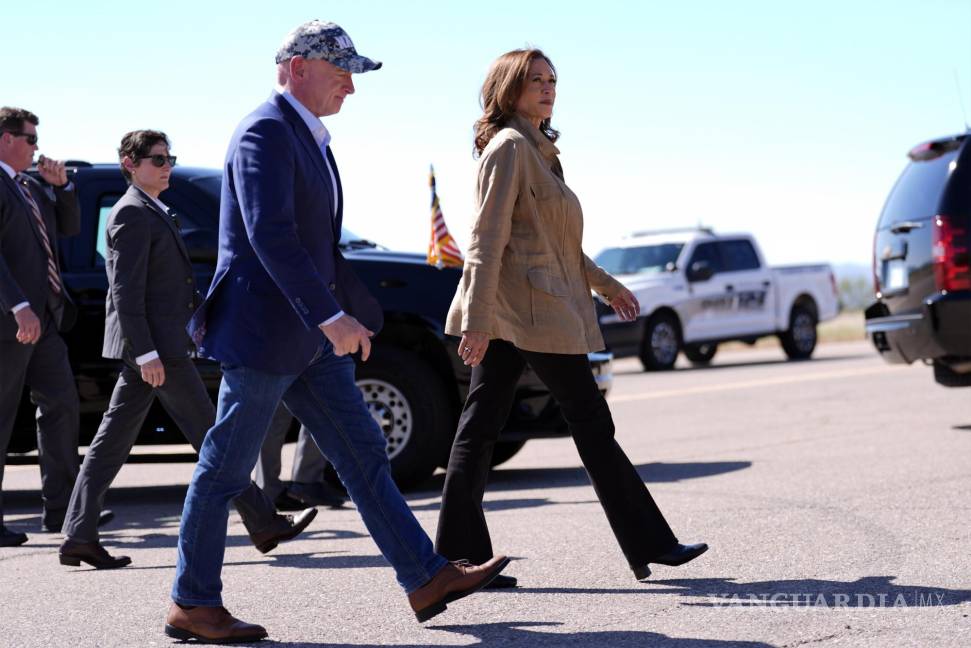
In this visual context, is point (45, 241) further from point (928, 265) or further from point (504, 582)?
point (928, 265)

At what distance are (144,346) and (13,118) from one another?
5.95 feet

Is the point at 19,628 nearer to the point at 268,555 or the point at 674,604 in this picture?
the point at 268,555

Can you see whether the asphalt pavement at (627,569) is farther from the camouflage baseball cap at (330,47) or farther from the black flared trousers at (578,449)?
the camouflage baseball cap at (330,47)

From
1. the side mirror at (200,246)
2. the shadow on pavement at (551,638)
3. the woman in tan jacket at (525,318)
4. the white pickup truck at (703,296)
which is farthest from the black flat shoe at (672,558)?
the white pickup truck at (703,296)

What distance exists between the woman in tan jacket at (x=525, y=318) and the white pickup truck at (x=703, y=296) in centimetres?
1523

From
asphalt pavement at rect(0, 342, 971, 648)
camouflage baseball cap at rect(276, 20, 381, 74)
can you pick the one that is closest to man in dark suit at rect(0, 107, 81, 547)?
asphalt pavement at rect(0, 342, 971, 648)

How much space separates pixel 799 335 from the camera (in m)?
24.7

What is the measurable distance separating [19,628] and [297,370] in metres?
1.39

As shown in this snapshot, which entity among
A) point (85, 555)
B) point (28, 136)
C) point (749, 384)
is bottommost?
point (749, 384)

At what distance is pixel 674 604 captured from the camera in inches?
199

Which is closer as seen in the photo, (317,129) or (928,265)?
(317,129)

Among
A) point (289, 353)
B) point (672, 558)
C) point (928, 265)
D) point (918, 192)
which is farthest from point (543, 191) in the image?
point (918, 192)

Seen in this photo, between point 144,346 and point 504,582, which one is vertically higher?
point 144,346

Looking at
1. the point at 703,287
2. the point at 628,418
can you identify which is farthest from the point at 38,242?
the point at 703,287
